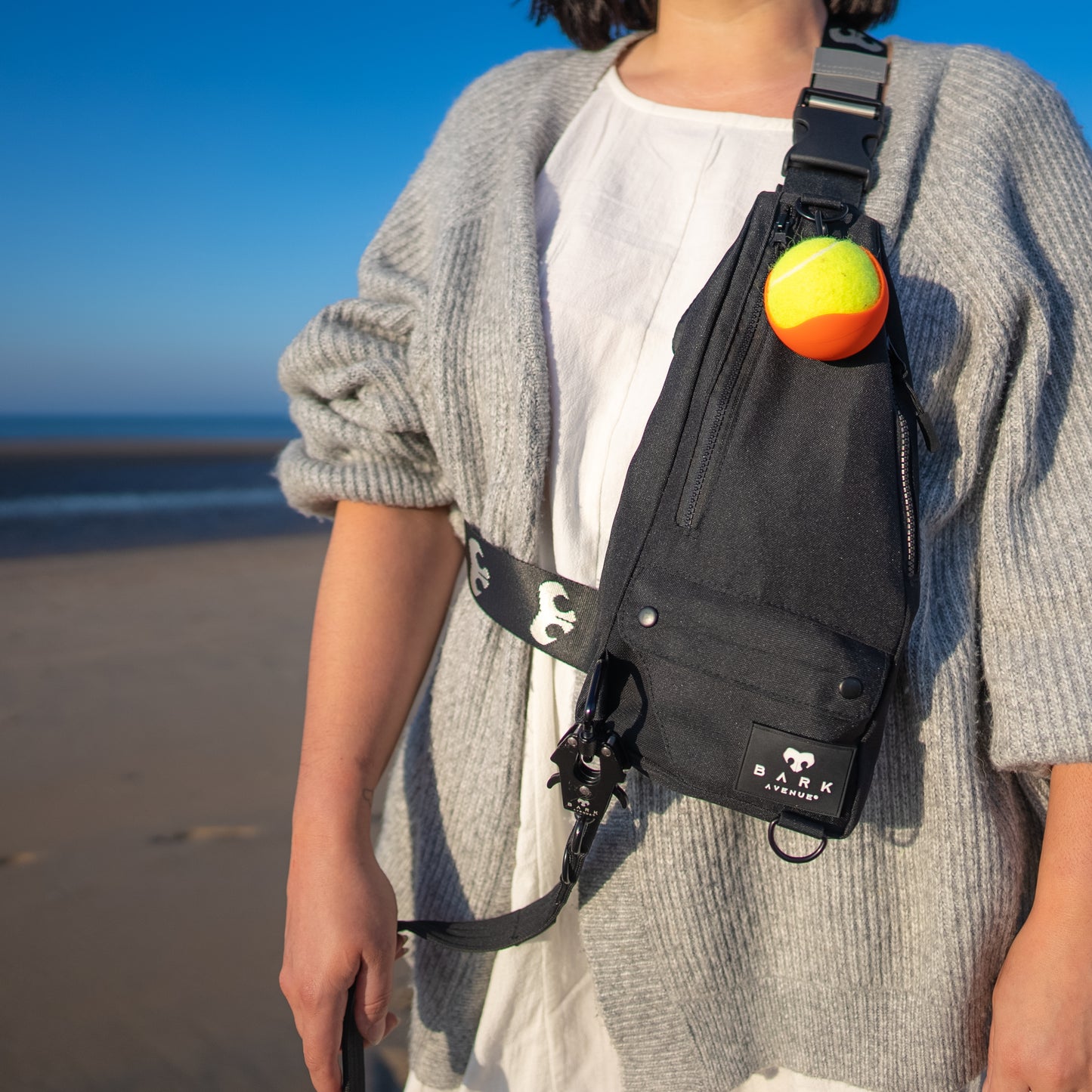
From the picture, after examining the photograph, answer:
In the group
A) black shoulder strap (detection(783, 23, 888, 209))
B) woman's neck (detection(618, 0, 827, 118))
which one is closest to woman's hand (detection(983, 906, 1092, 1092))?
black shoulder strap (detection(783, 23, 888, 209))

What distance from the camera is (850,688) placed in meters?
0.74

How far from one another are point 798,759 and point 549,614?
297 mm

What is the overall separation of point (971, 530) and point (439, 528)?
600mm

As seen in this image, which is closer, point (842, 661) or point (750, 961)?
point (842, 661)

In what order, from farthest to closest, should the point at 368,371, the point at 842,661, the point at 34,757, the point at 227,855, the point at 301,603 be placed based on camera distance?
1. the point at 301,603
2. the point at 34,757
3. the point at 227,855
4. the point at 368,371
5. the point at 842,661

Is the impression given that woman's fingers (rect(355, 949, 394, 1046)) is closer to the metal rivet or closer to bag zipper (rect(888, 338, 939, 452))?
the metal rivet

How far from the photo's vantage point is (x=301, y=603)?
19.5ft

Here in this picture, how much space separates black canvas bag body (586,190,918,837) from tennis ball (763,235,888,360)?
30 millimetres

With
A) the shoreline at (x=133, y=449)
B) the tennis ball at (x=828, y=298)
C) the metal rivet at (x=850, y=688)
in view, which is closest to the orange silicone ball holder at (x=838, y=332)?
the tennis ball at (x=828, y=298)

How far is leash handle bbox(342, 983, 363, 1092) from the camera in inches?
34.9

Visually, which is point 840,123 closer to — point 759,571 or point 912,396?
point 912,396

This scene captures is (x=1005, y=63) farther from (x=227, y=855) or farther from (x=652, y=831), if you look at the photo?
(x=227, y=855)

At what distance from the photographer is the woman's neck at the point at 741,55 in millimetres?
1067

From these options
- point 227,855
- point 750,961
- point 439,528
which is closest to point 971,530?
point 750,961
